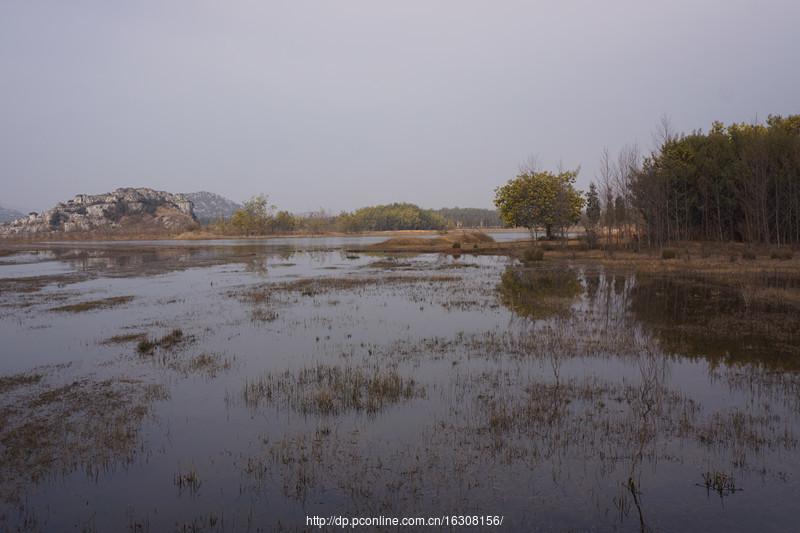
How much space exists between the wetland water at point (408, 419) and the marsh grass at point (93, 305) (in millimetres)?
2670

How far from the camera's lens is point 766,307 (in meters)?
19.5

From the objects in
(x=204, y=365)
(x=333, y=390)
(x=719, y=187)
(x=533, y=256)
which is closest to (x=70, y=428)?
(x=204, y=365)

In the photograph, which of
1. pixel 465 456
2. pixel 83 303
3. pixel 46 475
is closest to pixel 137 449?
pixel 46 475

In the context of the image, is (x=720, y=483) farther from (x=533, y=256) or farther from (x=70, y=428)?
(x=533, y=256)

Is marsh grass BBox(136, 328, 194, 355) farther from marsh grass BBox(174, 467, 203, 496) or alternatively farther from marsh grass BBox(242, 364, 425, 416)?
marsh grass BBox(174, 467, 203, 496)

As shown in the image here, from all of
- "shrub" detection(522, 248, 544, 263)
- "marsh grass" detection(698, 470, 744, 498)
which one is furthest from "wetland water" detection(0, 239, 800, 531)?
"shrub" detection(522, 248, 544, 263)

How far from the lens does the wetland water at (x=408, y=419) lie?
261 inches

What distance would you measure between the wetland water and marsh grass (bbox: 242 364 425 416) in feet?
0.21

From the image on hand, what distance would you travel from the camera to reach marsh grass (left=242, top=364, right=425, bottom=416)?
34.0 ft

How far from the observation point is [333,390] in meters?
11.2

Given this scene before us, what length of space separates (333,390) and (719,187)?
5366cm

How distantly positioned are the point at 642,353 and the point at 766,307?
9.79 m

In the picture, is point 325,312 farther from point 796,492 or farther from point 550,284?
point 796,492

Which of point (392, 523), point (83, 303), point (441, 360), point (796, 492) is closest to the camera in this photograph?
point (392, 523)
